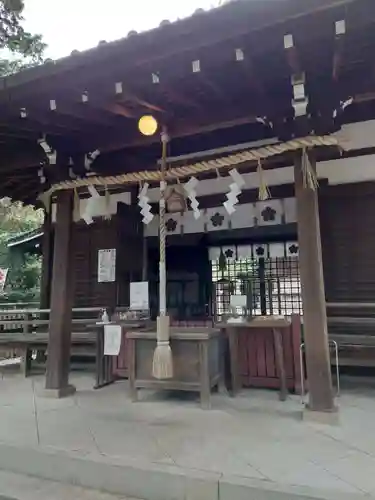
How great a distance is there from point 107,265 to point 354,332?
12.5 feet

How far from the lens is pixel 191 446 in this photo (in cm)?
312

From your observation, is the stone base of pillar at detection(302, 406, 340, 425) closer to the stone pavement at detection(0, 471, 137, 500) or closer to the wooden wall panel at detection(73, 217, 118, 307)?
the stone pavement at detection(0, 471, 137, 500)

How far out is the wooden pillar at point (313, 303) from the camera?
3.63 metres

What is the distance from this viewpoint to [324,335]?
369cm

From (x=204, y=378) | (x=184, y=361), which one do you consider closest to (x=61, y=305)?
(x=184, y=361)

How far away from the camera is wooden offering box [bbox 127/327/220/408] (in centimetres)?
420

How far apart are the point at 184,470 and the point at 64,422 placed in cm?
156

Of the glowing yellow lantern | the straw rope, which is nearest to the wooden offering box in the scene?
the straw rope

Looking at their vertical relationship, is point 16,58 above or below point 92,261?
above

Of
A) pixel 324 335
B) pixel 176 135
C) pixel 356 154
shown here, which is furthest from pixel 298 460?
pixel 356 154

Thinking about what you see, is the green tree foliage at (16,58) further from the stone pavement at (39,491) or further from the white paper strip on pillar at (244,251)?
the stone pavement at (39,491)

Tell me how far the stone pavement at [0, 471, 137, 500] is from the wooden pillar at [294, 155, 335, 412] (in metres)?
1.91

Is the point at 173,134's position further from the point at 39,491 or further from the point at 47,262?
the point at 47,262

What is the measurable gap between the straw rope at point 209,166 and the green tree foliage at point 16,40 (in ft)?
16.6
